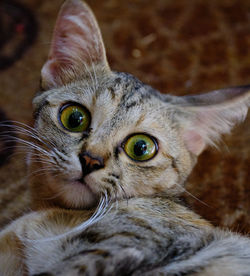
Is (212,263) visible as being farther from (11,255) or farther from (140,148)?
(11,255)

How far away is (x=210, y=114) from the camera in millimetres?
1232

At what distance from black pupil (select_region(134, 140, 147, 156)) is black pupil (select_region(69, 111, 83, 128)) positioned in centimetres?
19

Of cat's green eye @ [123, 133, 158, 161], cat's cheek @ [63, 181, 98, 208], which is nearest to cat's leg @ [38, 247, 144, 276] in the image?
cat's cheek @ [63, 181, 98, 208]

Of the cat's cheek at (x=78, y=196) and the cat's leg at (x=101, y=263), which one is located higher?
the cat's cheek at (x=78, y=196)

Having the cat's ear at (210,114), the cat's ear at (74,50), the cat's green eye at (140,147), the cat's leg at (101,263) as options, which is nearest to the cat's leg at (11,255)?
the cat's leg at (101,263)

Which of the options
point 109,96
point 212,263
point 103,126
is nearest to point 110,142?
point 103,126

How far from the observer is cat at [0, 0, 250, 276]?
830mm

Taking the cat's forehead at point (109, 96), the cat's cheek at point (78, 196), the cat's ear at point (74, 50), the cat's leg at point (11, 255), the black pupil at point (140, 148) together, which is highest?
the cat's ear at point (74, 50)

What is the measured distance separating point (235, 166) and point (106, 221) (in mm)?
849

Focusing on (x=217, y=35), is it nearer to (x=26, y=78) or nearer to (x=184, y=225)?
(x=26, y=78)

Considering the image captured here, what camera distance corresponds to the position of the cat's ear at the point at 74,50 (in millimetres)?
1243

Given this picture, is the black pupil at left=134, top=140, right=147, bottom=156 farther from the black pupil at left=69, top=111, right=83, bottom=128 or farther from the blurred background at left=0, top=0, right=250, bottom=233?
the blurred background at left=0, top=0, right=250, bottom=233

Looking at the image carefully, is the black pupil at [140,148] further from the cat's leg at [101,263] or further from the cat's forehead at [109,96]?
the cat's leg at [101,263]

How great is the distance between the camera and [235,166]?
156 centimetres
